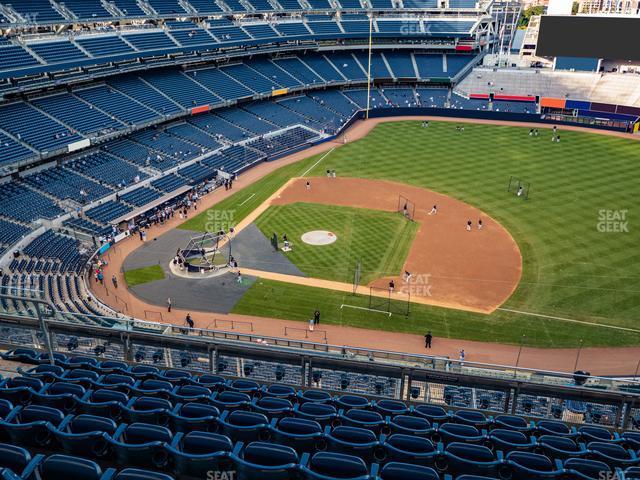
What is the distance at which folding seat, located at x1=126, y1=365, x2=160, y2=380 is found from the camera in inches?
523

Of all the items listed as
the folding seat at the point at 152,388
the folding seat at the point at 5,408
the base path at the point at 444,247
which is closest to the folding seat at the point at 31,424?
the folding seat at the point at 5,408

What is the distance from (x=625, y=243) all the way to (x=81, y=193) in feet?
148

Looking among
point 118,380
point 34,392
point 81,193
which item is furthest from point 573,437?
point 81,193

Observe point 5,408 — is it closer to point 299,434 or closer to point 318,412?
point 299,434

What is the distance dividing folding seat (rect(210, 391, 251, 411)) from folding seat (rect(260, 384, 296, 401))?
739 mm

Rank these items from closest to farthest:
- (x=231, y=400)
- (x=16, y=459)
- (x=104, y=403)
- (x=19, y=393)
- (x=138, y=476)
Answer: (x=138, y=476) < (x=16, y=459) < (x=104, y=403) < (x=19, y=393) < (x=231, y=400)

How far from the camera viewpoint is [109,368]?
1396cm

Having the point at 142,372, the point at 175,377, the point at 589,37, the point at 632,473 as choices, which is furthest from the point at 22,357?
the point at 589,37

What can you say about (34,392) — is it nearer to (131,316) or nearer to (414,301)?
(131,316)

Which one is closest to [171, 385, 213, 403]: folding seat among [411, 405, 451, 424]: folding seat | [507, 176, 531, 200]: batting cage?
[411, 405, 451, 424]: folding seat

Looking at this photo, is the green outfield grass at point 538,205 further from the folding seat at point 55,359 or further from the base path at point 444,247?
the folding seat at point 55,359

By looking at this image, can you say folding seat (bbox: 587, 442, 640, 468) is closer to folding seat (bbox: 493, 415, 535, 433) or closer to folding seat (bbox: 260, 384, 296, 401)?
folding seat (bbox: 493, 415, 535, 433)

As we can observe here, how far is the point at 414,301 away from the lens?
32.8 m

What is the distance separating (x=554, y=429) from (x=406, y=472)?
5829mm
